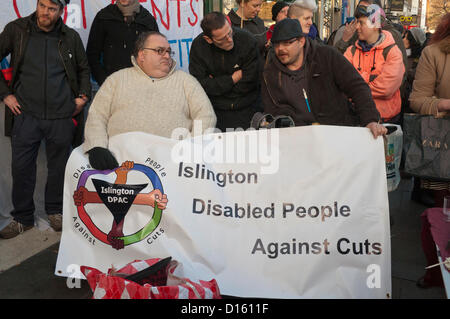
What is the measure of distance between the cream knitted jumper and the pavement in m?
1.16

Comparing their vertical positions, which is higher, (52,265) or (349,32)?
(349,32)

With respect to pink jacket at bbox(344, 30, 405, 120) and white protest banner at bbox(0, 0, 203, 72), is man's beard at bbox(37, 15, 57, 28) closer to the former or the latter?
white protest banner at bbox(0, 0, 203, 72)

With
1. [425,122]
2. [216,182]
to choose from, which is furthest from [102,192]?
[425,122]

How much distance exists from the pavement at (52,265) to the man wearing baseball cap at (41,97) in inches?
10.2

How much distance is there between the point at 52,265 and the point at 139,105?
1454 mm

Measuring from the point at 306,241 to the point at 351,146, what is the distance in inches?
27.2

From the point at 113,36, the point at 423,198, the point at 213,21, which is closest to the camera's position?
the point at 213,21

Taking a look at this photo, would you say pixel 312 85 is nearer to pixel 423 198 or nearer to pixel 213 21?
pixel 213 21

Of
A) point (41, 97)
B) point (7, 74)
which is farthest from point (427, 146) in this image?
point (7, 74)

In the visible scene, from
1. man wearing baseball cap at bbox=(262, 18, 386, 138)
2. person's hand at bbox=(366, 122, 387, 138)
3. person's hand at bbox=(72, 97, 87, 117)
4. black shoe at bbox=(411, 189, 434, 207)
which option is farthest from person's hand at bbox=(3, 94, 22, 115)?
black shoe at bbox=(411, 189, 434, 207)

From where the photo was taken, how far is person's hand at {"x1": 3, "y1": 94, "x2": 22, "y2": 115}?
169 inches

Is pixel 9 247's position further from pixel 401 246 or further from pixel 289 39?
pixel 401 246

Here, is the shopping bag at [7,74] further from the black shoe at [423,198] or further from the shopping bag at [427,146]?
the black shoe at [423,198]

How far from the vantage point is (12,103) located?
4305mm
